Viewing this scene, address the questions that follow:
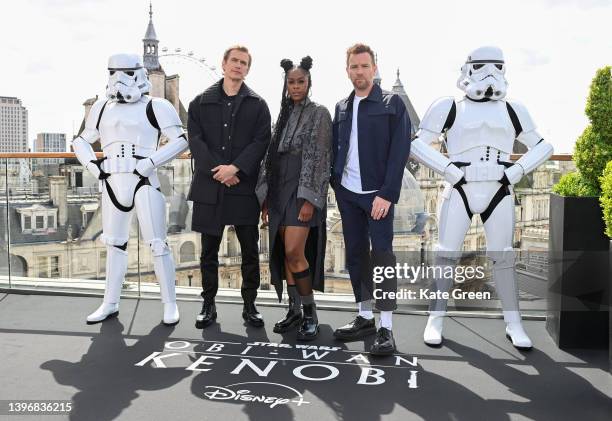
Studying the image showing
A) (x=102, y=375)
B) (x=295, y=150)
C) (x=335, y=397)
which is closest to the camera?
(x=335, y=397)

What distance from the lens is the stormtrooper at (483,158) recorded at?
3.59m

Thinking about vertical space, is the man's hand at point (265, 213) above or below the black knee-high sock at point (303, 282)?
above

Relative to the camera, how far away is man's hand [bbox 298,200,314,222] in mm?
3451

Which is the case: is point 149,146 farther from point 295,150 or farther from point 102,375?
point 102,375

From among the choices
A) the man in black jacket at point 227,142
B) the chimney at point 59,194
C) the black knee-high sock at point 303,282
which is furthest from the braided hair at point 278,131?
the chimney at point 59,194

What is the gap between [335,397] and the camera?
113 inches

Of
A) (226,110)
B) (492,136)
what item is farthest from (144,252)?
(492,136)

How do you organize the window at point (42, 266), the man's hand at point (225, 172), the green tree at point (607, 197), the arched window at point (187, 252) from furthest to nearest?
the arched window at point (187, 252)
the window at point (42, 266)
the man's hand at point (225, 172)
the green tree at point (607, 197)

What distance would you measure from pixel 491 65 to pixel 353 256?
4.41 feet

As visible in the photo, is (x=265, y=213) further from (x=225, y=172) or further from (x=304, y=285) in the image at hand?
(x=304, y=285)

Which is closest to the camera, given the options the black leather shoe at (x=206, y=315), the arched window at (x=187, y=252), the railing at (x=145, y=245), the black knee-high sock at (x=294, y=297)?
the black knee-high sock at (x=294, y=297)

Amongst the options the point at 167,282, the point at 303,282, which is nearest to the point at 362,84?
the point at 303,282

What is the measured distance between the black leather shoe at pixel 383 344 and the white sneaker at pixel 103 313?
1.84 m

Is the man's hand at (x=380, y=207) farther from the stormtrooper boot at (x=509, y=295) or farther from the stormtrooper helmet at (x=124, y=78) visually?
the stormtrooper helmet at (x=124, y=78)
